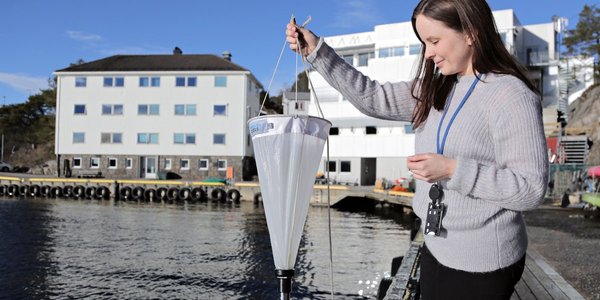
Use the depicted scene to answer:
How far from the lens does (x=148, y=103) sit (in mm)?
38688

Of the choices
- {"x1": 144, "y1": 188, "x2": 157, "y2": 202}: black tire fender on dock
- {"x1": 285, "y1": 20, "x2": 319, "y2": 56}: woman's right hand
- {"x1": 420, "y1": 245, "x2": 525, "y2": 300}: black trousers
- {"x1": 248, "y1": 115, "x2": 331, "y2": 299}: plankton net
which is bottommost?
{"x1": 144, "y1": 188, "x2": 157, "y2": 202}: black tire fender on dock

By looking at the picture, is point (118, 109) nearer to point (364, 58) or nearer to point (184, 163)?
point (184, 163)

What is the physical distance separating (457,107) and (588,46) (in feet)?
151

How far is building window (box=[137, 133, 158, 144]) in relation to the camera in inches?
1507

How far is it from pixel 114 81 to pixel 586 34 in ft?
133

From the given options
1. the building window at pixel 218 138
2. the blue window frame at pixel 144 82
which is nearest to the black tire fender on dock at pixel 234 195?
the building window at pixel 218 138

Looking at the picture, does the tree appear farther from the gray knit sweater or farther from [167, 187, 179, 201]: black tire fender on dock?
the gray knit sweater

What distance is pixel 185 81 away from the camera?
126ft

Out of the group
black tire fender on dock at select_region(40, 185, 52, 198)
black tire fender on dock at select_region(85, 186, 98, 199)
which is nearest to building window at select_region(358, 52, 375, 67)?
black tire fender on dock at select_region(85, 186, 98, 199)

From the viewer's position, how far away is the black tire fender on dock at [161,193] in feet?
102

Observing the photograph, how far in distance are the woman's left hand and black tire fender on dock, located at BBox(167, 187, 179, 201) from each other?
101 ft

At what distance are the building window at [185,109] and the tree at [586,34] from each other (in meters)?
32.7

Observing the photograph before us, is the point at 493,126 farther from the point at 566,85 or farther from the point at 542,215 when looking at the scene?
the point at 566,85

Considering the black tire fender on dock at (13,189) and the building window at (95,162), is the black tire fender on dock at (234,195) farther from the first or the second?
the black tire fender on dock at (13,189)
